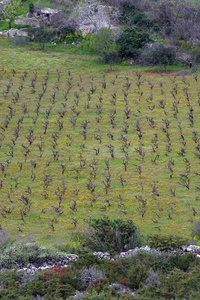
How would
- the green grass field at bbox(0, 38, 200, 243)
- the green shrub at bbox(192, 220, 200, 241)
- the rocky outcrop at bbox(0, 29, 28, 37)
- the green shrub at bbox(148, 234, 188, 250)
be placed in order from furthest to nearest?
the rocky outcrop at bbox(0, 29, 28, 37), the green grass field at bbox(0, 38, 200, 243), the green shrub at bbox(192, 220, 200, 241), the green shrub at bbox(148, 234, 188, 250)

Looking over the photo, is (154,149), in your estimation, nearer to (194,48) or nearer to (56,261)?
(56,261)

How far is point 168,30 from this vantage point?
113 ft

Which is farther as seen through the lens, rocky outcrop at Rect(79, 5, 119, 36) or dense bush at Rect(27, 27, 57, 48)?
dense bush at Rect(27, 27, 57, 48)

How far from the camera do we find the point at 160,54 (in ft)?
92.1

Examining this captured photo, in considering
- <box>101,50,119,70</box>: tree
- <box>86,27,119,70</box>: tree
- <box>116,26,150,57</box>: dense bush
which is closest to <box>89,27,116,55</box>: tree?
<box>86,27,119,70</box>: tree

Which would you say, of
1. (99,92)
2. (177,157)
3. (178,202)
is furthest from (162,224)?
(99,92)

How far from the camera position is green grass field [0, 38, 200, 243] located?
11805 mm

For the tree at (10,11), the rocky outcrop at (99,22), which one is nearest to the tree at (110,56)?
the rocky outcrop at (99,22)

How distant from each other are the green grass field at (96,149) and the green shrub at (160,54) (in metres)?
1.30

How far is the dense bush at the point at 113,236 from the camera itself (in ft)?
30.6

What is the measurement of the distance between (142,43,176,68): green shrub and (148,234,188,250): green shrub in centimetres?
2104

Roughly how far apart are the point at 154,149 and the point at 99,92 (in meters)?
8.80

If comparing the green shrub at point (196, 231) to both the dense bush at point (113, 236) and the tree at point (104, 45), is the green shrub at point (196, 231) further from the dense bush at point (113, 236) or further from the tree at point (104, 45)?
the tree at point (104, 45)

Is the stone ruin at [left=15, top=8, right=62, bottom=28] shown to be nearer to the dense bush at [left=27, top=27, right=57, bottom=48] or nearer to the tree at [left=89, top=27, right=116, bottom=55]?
the dense bush at [left=27, top=27, right=57, bottom=48]
